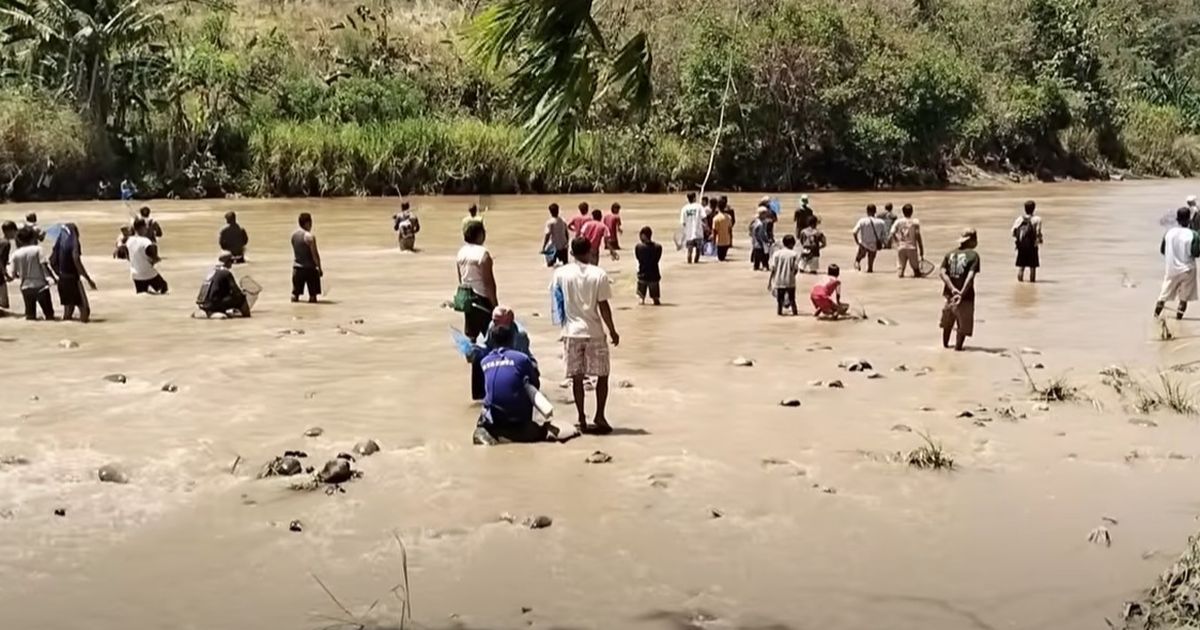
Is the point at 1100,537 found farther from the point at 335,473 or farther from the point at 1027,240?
the point at 1027,240

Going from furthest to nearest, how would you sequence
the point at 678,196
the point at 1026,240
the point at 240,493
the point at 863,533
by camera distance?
the point at 678,196
the point at 1026,240
the point at 240,493
the point at 863,533

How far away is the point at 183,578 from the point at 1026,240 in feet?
53.9

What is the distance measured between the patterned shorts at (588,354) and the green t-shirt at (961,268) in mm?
5590

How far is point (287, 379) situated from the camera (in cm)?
1283

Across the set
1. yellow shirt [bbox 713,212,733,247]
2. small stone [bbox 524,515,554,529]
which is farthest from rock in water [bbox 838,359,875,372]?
yellow shirt [bbox 713,212,733,247]

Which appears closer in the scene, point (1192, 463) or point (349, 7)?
point (1192, 463)

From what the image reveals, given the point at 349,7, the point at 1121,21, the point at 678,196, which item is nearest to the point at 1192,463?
the point at 678,196

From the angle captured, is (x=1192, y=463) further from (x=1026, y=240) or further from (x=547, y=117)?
(x=1026, y=240)

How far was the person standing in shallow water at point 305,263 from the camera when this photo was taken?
1812cm

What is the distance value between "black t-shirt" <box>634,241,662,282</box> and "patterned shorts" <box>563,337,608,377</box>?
326 inches

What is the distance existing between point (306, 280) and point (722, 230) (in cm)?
867

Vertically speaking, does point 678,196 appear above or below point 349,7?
below

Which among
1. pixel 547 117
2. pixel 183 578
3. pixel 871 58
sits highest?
pixel 871 58

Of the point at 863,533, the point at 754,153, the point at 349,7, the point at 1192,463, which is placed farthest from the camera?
the point at 349,7
